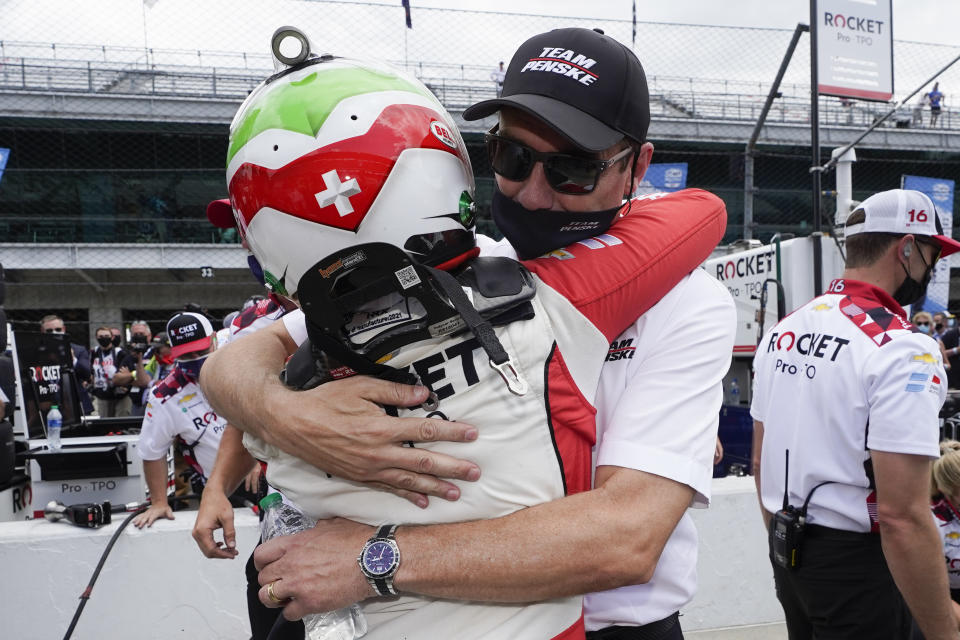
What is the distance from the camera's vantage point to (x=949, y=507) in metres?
2.84

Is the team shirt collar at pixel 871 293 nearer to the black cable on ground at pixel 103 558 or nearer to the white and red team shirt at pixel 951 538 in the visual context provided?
the white and red team shirt at pixel 951 538

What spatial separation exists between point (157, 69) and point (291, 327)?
18285 mm

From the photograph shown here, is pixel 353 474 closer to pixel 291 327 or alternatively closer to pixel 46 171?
pixel 291 327

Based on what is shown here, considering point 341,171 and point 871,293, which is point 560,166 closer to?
point 341,171

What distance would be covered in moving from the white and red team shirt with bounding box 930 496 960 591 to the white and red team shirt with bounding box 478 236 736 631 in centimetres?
191

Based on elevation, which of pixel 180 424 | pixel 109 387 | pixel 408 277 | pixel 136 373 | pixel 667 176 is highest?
pixel 667 176

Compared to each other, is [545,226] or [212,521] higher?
[545,226]

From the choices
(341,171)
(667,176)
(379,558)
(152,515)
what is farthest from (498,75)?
(379,558)

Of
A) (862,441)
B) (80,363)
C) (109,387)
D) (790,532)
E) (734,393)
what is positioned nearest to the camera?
(862,441)

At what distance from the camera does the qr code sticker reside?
102 centimetres

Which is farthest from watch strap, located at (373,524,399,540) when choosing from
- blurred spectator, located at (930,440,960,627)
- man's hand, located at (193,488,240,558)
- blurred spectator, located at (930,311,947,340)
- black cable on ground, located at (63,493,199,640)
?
blurred spectator, located at (930,311,947,340)

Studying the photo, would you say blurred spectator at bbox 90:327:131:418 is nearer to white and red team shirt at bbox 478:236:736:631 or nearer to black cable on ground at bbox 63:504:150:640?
black cable on ground at bbox 63:504:150:640

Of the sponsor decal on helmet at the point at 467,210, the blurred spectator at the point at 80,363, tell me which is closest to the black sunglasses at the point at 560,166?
the sponsor decal on helmet at the point at 467,210

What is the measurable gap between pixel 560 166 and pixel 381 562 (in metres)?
0.69
